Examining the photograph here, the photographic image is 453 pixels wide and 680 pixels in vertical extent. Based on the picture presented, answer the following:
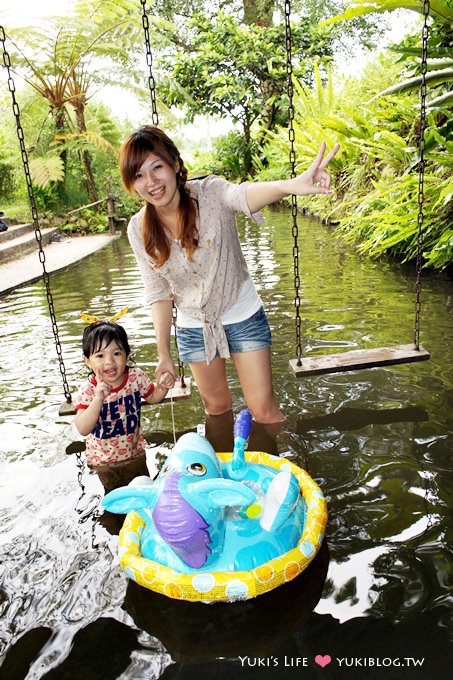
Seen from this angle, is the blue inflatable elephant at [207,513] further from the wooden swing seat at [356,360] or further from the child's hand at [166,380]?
the wooden swing seat at [356,360]

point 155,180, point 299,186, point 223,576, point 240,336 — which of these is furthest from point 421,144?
point 223,576

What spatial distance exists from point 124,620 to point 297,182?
1.95 meters

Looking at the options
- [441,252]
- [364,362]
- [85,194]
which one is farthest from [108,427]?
[85,194]

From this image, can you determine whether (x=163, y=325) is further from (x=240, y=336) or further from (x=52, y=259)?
(x=52, y=259)

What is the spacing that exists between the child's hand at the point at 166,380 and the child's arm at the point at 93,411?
12.3 inches

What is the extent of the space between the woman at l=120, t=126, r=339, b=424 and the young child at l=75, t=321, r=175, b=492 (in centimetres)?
22

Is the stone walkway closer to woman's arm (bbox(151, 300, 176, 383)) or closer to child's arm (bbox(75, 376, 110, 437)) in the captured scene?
woman's arm (bbox(151, 300, 176, 383))

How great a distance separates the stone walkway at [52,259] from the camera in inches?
349

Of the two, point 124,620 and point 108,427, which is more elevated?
→ point 108,427

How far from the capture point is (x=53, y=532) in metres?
2.65

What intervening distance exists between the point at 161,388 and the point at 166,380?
3.2 inches

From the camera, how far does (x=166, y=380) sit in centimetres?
299

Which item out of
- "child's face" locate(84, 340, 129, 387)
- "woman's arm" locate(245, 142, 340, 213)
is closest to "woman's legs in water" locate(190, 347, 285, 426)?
"child's face" locate(84, 340, 129, 387)

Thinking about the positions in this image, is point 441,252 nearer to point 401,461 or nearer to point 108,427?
point 401,461
